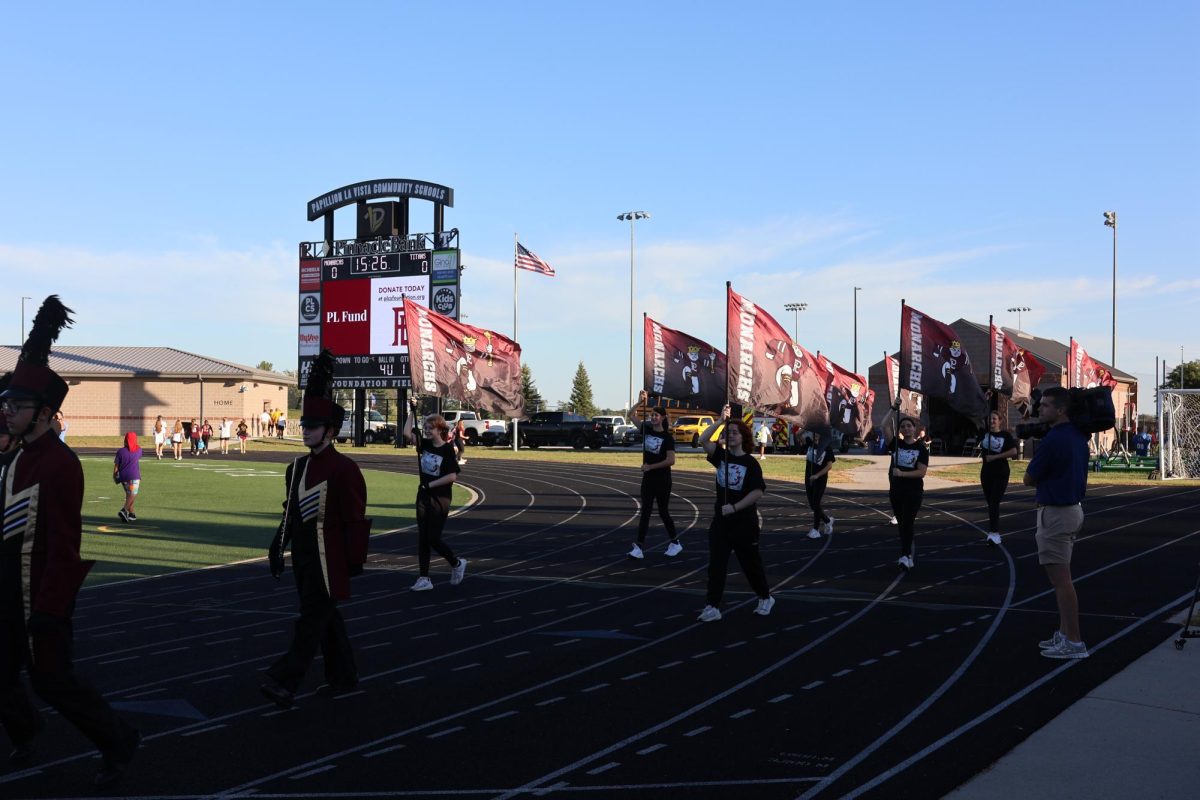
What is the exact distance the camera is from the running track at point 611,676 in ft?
17.4

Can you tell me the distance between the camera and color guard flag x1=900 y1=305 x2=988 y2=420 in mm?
24188

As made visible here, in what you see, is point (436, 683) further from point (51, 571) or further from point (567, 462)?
point (567, 462)

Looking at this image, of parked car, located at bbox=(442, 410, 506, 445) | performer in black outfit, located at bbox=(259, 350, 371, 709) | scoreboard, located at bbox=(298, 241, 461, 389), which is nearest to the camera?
performer in black outfit, located at bbox=(259, 350, 371, 709)

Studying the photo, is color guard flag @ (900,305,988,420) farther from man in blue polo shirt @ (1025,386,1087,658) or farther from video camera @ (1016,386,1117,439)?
man in blue polo shirt @ (1025,386,1087,658)

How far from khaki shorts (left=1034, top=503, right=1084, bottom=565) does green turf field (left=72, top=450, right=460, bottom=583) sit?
969cm

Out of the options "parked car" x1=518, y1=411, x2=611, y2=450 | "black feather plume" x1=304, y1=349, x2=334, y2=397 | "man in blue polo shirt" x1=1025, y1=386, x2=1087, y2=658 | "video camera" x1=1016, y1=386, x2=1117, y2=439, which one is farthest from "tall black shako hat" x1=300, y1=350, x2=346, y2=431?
"parked car" x1=518, y1=411, x2=611, y2=450

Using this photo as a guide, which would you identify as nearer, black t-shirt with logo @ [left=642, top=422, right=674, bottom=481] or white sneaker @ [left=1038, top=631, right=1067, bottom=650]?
white sneaker @ [left=1038, top=631, right=1067, bottom=650]

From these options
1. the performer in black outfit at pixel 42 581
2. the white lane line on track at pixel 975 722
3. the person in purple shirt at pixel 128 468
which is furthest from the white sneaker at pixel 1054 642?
the person in purple shirt at pixel 128 468

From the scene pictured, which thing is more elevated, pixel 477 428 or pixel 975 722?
pixel 477 428

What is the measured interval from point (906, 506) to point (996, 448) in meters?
3.00

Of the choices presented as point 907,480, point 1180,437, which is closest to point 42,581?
point 907,480

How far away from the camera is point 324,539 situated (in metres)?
6.69

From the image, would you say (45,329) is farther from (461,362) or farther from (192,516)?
(461,362)

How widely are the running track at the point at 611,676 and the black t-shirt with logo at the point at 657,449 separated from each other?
1123mm
